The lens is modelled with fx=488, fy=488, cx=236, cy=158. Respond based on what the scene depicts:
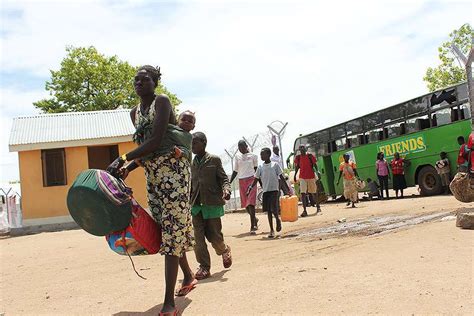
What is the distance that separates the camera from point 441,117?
1424 centimetres

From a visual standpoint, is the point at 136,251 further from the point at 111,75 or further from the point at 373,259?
the point at 111,75

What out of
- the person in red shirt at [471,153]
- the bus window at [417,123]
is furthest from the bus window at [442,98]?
the person in red shirt at [471,153]

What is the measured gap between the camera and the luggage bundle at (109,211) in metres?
3.08

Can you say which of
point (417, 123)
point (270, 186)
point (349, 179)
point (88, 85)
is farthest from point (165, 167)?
point (88, 85)

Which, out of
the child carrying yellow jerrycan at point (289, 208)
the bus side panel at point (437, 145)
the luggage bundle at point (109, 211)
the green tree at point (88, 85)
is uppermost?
the green tree at point (88, 85)

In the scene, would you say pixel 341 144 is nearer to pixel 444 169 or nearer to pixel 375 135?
pixel 375 135

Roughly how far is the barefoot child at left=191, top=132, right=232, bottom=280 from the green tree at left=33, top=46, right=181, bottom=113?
1109 inches

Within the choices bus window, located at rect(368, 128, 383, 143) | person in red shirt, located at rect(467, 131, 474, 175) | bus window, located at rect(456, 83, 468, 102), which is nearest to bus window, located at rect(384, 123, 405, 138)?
bus window, located at rect(368, 128, 383, 143)

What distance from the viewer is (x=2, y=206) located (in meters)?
16.9

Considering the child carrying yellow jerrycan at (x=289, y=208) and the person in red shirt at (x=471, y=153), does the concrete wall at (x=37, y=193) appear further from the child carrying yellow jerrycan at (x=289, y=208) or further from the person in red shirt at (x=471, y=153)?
the person in red shirt at (x=471, y=153)

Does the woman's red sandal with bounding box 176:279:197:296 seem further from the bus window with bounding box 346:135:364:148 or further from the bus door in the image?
the bus door

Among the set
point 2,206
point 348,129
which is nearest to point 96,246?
point 2,206

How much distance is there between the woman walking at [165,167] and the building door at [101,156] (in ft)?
51.2

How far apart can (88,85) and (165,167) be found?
104 feet
